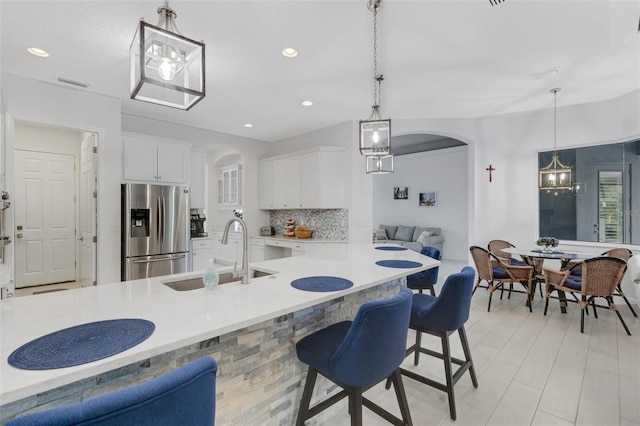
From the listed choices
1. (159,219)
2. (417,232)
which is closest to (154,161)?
(159,219)

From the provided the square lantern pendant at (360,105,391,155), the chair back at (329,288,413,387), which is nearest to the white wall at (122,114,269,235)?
the square lantern pendant at (360,105,391,155)

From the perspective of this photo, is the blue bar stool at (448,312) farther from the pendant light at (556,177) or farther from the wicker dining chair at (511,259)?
the pendant light at (556,177)

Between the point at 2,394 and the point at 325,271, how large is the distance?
162 cm

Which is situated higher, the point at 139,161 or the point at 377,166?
the point at 139,161

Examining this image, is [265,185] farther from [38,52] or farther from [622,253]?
[622,253]

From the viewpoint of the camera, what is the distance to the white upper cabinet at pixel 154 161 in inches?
170

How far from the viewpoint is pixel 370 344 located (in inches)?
53.9

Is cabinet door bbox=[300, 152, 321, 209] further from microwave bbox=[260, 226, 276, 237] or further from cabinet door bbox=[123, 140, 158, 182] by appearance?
cabinet door bbox=[123, 140, 158, 182]

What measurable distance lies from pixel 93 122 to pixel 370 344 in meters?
4.26

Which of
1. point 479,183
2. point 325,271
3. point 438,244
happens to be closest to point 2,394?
point 325,271

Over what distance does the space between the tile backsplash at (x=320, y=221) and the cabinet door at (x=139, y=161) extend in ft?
Result: 8.31

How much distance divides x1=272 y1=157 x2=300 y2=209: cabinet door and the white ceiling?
1.47m

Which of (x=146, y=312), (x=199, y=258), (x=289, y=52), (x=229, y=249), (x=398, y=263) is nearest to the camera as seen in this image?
(x=146, y=312)

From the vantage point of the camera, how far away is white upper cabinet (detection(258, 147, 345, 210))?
519cm
